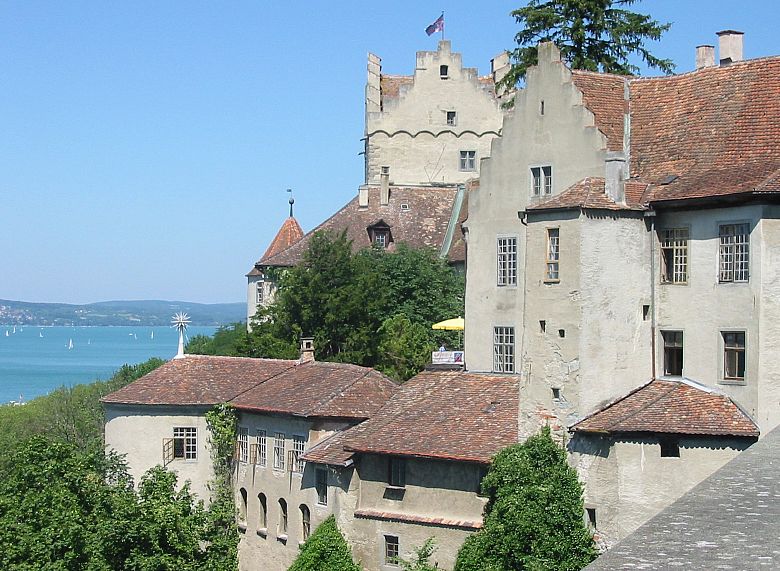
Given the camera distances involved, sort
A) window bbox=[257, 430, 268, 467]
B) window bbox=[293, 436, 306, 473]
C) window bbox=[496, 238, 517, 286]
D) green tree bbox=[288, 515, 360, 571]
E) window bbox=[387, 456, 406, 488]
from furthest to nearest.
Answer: window bbox=[257, 430, 268, 467], window bbox=[293, 436, 306, 473], window bbox=[496, 238, 517, 286], green tree bbox=[288, 515, 360, 571], window bbox=[387, 456, 406, 488]

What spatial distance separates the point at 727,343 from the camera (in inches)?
1405

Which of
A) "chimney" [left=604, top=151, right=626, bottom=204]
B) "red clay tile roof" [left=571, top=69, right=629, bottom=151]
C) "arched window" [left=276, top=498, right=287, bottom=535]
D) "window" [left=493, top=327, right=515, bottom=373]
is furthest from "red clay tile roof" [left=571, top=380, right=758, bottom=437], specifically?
"arched window" [left=276, top=498, right=287, bottom=535]

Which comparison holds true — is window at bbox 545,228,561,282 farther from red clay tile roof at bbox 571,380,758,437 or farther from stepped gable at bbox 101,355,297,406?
stepped gable at bbox 101,355,297,406

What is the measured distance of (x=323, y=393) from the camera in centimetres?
4744

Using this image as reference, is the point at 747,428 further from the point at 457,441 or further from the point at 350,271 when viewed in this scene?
the point at 350,271

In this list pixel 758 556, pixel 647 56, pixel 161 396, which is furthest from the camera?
pixel 647 56

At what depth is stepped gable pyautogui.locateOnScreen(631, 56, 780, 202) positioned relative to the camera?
35.4m

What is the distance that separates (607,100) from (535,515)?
12139mm

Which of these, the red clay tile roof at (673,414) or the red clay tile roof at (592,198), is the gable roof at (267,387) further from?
the red clay tile roof at (592,198)

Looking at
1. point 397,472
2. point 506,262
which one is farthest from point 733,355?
point 397,472

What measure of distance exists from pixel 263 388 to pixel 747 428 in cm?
2196

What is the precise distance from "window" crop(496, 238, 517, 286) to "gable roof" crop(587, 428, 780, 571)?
27544 mm

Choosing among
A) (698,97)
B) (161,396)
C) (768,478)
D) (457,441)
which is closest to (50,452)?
(161,396)

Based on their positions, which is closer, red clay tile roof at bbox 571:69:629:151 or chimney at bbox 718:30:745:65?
red clay tile roof at bbox 571:69:629:151
